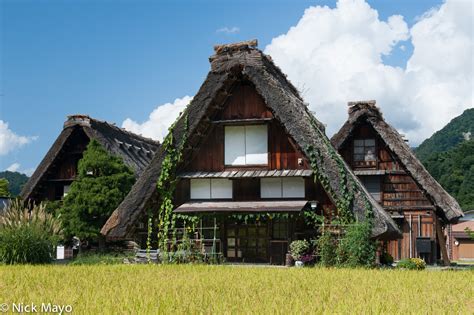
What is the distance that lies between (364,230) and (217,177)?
499 cm

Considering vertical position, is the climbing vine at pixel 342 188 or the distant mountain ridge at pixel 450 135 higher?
the distant mountain ridge at pixel 450 135

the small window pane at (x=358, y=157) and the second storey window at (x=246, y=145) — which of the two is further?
the small window pane at (x=358, y=157)

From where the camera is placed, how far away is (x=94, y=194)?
2225 cm

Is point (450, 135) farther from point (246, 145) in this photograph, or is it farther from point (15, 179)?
point (246, 145)

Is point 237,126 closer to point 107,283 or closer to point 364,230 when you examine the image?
point 364,230

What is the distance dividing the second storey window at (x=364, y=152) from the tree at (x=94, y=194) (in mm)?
8728

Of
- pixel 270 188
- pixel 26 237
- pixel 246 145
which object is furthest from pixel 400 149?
pixel 26 237

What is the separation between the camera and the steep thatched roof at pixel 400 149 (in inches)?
880

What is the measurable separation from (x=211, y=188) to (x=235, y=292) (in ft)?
36.9

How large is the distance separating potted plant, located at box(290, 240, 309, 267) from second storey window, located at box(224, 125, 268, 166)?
9.00ft

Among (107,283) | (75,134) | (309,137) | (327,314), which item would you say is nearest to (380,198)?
(309,137)

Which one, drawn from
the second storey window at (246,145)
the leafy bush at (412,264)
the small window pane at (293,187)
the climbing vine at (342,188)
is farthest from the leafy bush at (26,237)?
the leafy bush at (412,264)

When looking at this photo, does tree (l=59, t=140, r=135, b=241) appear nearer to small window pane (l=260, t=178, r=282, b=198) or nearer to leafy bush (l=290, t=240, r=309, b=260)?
small window pane (l=260, t=178, r=282, b=198)

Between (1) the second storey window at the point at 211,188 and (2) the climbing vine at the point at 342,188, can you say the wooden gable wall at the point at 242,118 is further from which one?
(2) the climbing vine at the point at 342,188
